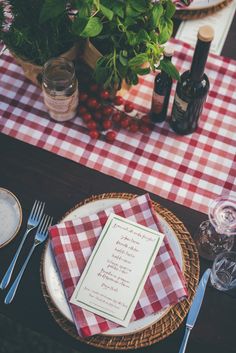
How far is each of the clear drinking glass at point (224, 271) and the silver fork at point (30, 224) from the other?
16.3 inches

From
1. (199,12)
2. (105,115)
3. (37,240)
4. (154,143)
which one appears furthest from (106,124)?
(199,12)

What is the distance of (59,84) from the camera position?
1.06 meters

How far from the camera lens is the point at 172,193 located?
3.63 ft

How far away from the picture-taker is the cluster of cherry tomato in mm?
1156

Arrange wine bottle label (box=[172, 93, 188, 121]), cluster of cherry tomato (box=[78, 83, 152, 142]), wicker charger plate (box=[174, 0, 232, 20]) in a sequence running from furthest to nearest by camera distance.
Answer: wicker charger plate (box=[174, 0, 232, 20]) < cluster of cherry tomato (box=[78, 83, 152, 142]) < wine bottle label (box=[172, 93, 188, 121])

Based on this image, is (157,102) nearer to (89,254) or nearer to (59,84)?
(59,84)

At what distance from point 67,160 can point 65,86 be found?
188mm

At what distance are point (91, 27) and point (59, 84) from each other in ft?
0.72

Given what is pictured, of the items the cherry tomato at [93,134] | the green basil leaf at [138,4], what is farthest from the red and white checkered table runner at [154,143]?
the green basil leaf at [138,4]

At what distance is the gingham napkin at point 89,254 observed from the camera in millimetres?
917

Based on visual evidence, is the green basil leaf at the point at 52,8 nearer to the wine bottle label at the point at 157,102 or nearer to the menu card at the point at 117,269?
the wine bottle label at the point at 157,102

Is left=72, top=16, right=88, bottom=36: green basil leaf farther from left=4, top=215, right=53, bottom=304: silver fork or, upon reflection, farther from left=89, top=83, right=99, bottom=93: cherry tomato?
left=4, top=215, right=53, bottom=304: silver fork

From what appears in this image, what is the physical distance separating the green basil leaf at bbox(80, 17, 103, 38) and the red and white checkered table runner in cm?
34

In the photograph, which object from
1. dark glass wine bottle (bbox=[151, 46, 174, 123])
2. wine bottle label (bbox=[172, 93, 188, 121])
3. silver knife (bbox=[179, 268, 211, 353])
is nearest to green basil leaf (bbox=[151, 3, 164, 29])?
dark glass wine bottle (bbox=[151, 46, 174, 123])
